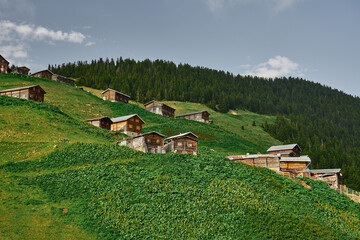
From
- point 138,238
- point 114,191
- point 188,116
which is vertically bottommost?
point 138,238

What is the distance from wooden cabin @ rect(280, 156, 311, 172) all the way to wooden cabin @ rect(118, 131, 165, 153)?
867 inches

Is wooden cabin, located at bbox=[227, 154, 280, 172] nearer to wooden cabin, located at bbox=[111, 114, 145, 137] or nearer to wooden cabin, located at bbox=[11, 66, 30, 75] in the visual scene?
wooden cabin, located at bbox=[111, 114, 145, 137]

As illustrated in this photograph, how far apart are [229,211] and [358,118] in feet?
645

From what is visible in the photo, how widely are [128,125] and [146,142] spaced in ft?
60.0

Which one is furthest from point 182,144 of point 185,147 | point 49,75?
point 49,75

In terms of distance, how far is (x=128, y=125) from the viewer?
234ft

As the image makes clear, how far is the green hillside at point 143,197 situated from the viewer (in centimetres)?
2975

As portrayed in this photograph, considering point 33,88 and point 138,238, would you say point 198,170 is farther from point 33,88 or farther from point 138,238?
point 33,88

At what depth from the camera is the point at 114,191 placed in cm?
3538

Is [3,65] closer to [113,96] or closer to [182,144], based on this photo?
[113,96]

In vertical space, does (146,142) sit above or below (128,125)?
below

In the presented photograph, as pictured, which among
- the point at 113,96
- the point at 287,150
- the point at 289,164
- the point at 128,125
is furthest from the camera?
the point at 113,96

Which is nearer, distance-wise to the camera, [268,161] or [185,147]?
[268,161]

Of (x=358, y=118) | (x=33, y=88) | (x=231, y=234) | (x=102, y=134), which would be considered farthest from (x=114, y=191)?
(x=358, y=118)
